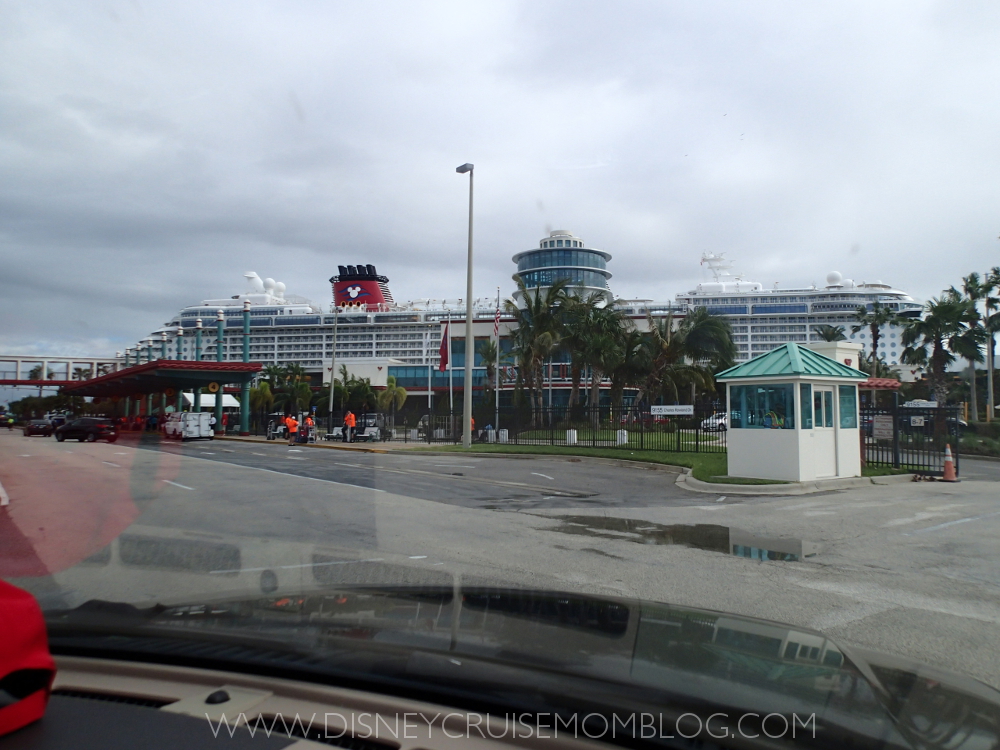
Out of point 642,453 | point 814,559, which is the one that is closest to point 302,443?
point 642,453

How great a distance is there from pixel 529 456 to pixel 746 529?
14.5 m

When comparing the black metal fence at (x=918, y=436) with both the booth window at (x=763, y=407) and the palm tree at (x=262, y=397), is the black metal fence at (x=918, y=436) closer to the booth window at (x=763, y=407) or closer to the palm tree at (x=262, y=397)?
the booth window at (x=763, y=407)

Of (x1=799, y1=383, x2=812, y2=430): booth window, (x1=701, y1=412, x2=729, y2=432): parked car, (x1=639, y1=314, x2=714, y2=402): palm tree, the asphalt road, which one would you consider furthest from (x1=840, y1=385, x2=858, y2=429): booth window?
(x1=639, y1=314, x2=714, y2=402): palm tree

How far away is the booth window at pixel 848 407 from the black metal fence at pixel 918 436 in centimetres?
194

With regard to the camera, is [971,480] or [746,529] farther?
[971,480]

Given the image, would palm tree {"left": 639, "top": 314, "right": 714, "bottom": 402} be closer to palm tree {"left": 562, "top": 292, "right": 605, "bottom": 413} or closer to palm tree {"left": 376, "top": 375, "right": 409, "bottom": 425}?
palm tree {"left": 562, "top": 292, "right": 605, "bottom": 413}

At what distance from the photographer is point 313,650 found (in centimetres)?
251

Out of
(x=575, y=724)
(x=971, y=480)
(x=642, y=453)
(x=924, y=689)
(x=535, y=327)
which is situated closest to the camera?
(x=575, y=724)

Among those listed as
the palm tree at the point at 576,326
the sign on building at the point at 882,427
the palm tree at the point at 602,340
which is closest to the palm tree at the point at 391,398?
the palm tree at the point at 576,326

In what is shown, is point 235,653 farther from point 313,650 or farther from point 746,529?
point 746,529

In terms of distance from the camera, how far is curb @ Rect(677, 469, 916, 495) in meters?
14.5

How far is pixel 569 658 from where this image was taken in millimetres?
2459

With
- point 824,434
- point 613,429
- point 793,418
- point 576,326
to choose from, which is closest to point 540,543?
point 793,418

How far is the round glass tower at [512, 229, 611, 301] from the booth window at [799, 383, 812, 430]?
70.2 metres
